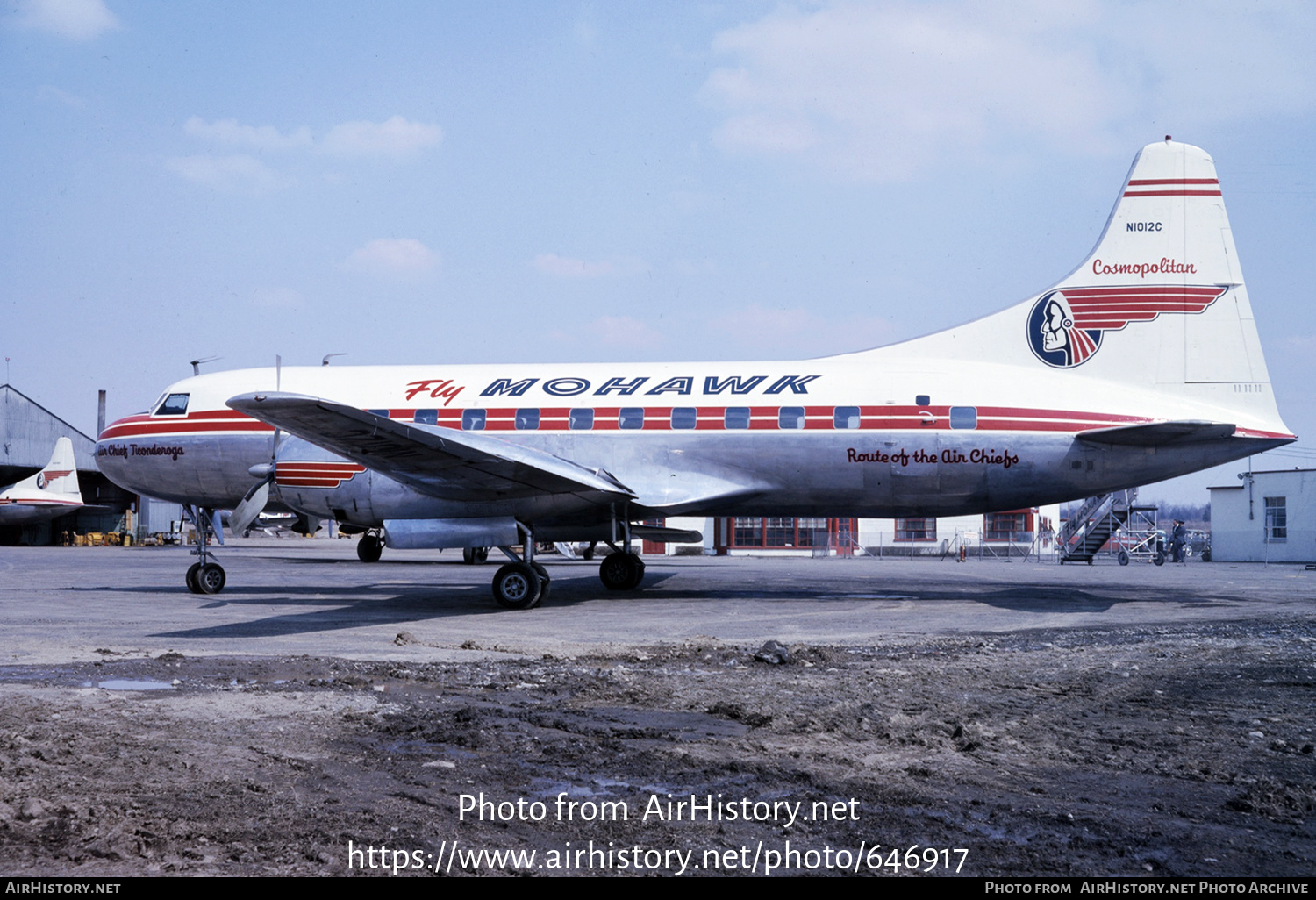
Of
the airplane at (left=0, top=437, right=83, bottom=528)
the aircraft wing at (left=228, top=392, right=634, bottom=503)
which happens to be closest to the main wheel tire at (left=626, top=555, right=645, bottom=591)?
the aircraft wing at (left=228, top=392, right=634, bottom=503)

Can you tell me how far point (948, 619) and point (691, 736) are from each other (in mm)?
9055

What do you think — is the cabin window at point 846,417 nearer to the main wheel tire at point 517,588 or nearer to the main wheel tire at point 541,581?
the main wheel tire at point 541,581

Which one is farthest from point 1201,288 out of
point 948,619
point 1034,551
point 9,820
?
point 1034,551

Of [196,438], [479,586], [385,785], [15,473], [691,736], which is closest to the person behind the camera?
[385,785]

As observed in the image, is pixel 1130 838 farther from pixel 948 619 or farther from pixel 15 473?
pixel 15 473

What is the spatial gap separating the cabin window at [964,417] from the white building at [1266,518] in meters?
36.9

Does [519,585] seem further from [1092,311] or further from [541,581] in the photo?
[1092,311]

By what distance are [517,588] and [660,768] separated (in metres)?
10.7

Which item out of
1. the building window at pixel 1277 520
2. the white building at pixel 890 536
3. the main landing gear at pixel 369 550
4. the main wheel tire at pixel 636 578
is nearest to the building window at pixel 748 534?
the white building at pixel 890 536

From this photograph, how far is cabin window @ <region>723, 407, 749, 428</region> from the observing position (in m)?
17.7

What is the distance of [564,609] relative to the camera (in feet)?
53.5

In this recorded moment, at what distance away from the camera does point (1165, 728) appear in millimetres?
6711

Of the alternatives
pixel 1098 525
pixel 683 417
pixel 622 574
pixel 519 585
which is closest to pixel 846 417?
pixel 683 417

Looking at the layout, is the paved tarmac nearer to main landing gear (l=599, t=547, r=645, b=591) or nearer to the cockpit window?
main landing gear (l=599, t=547, r=645, b=591)
